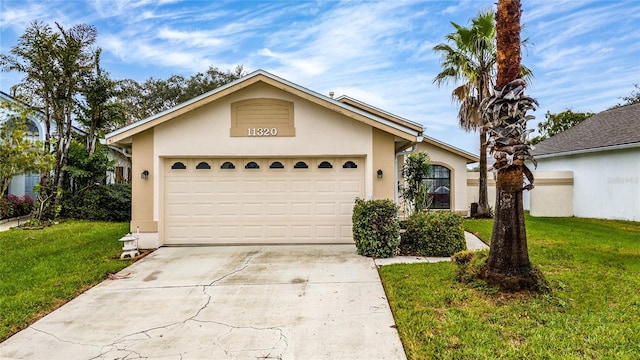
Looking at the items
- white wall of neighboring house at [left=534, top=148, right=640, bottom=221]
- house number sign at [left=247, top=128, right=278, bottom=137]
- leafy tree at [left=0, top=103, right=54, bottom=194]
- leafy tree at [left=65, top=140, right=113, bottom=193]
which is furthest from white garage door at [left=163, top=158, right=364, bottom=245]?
white wall of neighboring house at [left=534, top=148, right=640, bottom=221]

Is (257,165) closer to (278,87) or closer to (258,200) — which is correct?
(258,200)

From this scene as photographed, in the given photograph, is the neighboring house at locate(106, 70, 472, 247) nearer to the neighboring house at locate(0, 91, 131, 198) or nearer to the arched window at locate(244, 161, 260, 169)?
the arched window at locate(244, 161, 260, 169)

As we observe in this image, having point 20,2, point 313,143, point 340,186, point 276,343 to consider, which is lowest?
point 276,343

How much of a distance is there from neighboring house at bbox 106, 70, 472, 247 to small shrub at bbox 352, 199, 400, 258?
46.8 inches

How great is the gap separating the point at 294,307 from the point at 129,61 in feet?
62.9

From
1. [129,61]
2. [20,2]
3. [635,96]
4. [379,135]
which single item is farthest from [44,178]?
[635,96]

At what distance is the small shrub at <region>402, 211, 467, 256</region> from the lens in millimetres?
7941

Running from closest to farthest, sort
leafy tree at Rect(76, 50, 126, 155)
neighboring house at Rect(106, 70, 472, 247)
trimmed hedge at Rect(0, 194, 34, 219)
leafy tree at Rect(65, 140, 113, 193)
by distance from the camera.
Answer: neighboring house at Rect(106, 70, 472, 247)
trimmed hedge at Rect(0, 194, 34, 219)
leafy tree at Rect(76, 50, 126, 155)
leafy tree at Rect(65, 140, 113, 193)

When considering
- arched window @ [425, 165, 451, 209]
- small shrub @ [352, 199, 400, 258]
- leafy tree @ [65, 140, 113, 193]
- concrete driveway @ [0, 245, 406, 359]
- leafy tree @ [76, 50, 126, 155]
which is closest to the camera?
concrete driveway @ [0, 245, 406, 359]

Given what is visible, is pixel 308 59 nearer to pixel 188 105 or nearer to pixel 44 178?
pixel 188 105

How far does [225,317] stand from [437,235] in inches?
196

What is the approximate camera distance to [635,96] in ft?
91.6

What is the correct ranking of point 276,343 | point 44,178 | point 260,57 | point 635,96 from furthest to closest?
point 635,96 → point 260,57 → point 44,178 → point 276,343

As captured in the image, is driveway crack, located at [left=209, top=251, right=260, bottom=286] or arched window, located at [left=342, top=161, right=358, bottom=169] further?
arched window, located at [left=342, top=161, right=358, bottom=169]
